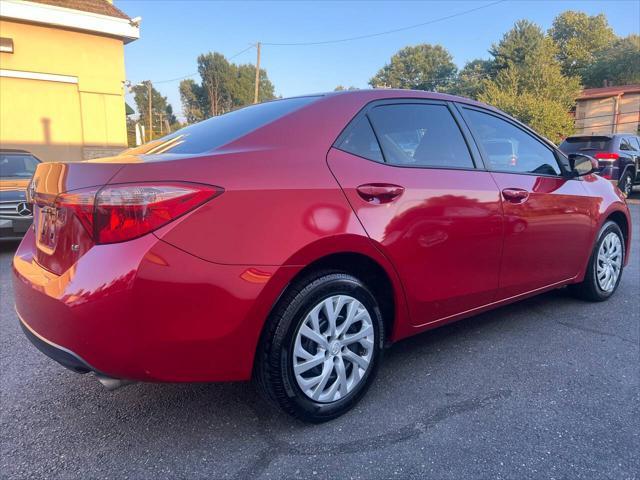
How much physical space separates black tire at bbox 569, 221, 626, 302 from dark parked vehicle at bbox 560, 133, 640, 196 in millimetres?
8158

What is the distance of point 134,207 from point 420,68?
7231cm

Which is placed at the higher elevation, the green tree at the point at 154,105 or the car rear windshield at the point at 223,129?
the green tree at the point at 154,105

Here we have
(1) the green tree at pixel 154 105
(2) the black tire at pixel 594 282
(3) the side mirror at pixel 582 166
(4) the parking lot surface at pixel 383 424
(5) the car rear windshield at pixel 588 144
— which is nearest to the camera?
(4) the parking lot surface at pixel 383 424

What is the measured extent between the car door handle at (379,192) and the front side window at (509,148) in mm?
919

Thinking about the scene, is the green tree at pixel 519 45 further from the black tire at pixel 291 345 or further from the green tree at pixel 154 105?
the green tree at pixel 154 105

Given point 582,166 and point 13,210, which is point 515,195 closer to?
point 582,166

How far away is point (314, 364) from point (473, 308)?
1226 millimetres

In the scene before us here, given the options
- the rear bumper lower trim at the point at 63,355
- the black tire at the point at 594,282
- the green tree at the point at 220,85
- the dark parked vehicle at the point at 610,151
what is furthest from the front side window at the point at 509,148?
the green tree at the point at 220,85

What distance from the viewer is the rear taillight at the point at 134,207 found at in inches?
68.3

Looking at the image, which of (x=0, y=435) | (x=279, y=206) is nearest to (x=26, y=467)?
(x=0, y=435)

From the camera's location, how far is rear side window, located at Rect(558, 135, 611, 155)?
11438 mm

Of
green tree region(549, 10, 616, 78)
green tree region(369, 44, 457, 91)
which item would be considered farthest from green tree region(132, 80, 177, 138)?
green tree region(549, 10, 616, 78)

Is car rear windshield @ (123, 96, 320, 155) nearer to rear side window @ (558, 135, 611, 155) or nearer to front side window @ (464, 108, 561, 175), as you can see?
front side window @ (464, 108, 561, 175)

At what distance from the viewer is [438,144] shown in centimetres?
277
